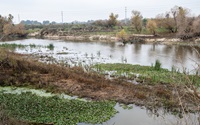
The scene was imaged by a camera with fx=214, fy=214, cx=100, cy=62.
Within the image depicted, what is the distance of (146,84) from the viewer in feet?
55.4

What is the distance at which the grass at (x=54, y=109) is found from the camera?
10.7 m

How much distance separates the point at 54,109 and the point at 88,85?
469 cm

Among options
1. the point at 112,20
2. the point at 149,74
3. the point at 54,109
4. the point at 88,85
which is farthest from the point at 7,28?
the point at 54,109

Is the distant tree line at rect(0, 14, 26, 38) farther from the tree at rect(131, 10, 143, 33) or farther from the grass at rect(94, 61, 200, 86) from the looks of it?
the grass at rect(94, 61, 200, 86)

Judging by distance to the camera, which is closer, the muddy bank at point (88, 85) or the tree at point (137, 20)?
the muddy bank at point (88, 85)

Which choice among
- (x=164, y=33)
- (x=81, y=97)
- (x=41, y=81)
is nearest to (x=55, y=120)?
(x=81, y=97)

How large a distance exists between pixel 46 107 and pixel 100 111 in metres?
3.03

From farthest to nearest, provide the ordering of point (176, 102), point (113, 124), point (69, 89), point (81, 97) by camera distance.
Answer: point (69, 89) → point (81, 97) → point (176, 102) → point (113, 124)

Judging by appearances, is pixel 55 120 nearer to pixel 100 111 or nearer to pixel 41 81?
pixel 100 111

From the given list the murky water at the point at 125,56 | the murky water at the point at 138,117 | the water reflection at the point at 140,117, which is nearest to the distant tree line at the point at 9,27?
the murky water at the point at 125,56

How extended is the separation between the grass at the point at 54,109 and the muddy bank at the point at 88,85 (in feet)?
5.42

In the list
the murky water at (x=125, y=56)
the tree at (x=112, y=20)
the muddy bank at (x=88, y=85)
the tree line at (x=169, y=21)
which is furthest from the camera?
the tree at (x=112, y=20)

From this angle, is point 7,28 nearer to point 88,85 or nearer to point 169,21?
point 169,21

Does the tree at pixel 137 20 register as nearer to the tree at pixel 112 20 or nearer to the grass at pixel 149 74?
the tree at pixel 112 20
